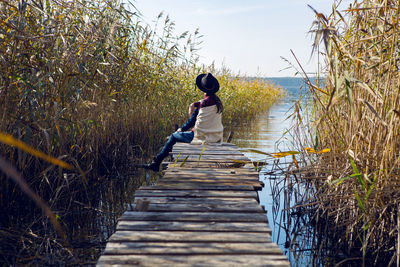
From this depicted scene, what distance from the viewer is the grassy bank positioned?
345 cm

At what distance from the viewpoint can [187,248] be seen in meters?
2.32

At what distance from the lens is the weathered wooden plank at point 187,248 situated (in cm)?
227

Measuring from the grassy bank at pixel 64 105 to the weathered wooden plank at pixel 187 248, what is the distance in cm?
102

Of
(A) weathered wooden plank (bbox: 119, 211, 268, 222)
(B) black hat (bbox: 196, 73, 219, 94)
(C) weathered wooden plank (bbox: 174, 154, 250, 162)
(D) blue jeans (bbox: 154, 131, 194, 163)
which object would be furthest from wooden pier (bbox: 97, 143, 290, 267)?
(B) black hat (bbox: 196, 73, 219, 94)

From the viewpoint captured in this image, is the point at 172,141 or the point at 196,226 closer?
the point at 196,226

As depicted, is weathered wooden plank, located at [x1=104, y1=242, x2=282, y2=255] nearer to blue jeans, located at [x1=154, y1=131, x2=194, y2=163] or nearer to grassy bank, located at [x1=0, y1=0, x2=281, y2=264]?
grassy bank, located at [x1=0, y1=0, x2=281, y2=264]

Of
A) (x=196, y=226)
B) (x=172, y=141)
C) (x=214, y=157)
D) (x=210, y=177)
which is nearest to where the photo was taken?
(x=196, y=226)

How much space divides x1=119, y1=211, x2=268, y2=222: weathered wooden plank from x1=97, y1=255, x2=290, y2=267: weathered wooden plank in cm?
59

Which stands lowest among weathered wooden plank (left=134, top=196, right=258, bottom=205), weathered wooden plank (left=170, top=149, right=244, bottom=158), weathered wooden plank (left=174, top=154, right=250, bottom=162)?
weathered wooden plank (left=134, top=196, right=258, bottom=205)

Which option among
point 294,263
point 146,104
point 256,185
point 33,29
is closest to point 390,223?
point 294,263

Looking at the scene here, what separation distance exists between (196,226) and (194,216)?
194 millimetres

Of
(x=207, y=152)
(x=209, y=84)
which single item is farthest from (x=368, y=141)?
(x=209, y=84)

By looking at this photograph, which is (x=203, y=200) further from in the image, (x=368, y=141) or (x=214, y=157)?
(x=214, y=157)

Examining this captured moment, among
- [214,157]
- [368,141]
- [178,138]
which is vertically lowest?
[214,157]
